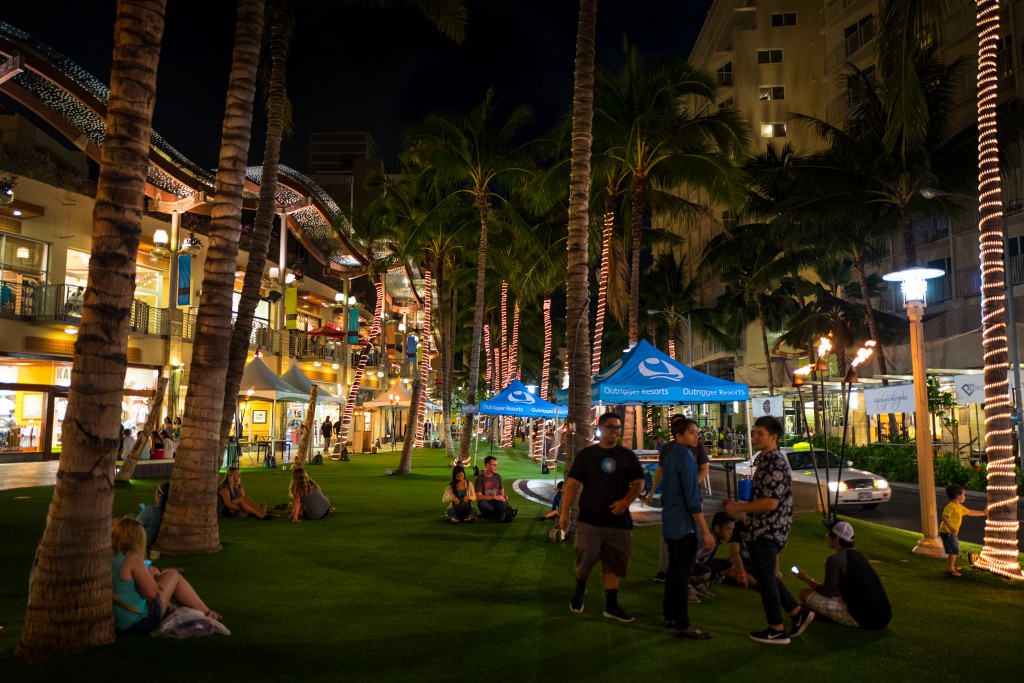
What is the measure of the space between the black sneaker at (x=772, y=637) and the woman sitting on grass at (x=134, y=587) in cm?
467

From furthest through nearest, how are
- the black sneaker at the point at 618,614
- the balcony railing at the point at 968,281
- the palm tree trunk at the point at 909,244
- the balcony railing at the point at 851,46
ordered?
1. the balcony railing at the point at 851,46
2. the balcony railing at the point at 968,281
3. the palm tree trunk at the point at 909,244
4. the black sneaker at the point at 618,614

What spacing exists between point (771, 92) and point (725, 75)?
466 cm

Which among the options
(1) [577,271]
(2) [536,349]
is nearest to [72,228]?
(1) [577,271]

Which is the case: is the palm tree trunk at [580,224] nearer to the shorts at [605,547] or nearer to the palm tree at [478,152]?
the shorts at [605,547]

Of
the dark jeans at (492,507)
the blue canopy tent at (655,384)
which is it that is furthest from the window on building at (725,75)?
the dark jeans at (492,507)

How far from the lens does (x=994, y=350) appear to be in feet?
33.1

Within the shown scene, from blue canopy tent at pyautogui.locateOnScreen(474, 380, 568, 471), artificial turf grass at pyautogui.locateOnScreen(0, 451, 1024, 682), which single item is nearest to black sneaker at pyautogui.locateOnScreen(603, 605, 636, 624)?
artificial turf grass at pyautogui.locateOnScreen(0, 451, 1024, 682)

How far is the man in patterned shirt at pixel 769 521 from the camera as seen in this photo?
634cm

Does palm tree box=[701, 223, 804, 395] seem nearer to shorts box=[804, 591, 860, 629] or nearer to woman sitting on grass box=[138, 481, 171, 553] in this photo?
shorts box=[804, 591, 860, 629]

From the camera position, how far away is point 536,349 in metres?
82.4

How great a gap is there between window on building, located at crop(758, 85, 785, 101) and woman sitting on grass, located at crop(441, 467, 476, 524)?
165 feet

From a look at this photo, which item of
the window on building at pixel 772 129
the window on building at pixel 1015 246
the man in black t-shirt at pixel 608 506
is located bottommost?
the man in black t-shirt at pixel 608 506

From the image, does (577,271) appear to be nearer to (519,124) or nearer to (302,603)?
(302,603)

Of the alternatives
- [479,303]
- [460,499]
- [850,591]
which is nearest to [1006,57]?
[479,303]
